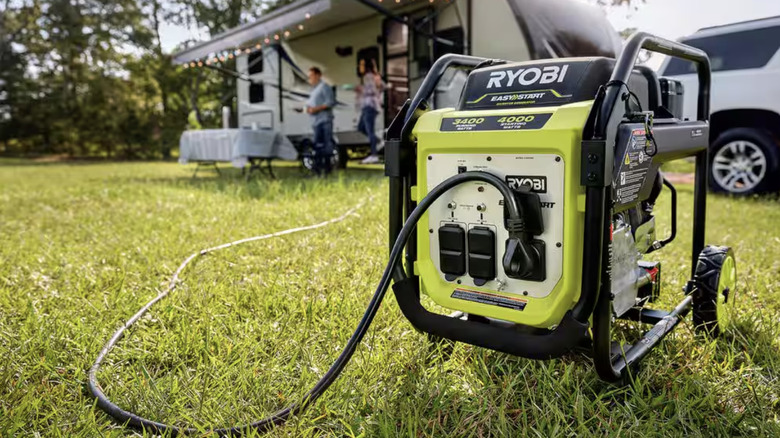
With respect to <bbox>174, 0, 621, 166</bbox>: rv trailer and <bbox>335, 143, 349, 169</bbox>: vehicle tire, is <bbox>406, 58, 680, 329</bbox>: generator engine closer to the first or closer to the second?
<bbox>174, 0, 621, 166</bbox>: rv trailer

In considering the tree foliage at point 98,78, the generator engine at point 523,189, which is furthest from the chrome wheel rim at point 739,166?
the tree foliage at point 98,78

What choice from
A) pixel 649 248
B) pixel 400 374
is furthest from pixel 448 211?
pixel 649 248

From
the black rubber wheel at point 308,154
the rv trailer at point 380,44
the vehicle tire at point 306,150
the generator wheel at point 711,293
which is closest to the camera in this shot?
the generator wheel at point 711,293

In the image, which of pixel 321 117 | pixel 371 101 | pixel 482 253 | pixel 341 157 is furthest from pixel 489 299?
pixel 341 157

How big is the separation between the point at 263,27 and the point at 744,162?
6385mm

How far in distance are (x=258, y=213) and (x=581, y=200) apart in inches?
145

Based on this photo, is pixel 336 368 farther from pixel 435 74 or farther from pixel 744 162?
pixel 744 162

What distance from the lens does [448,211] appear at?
1729 mm

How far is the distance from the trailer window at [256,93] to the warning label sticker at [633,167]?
9.93 m

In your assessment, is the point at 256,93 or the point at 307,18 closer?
the point at 307,18

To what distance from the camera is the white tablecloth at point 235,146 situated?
302 inches

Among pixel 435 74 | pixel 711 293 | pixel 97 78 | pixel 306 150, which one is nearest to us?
pixel 435 74

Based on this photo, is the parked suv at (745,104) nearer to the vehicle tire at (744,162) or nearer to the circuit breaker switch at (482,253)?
the vehicle tire at (744,162)

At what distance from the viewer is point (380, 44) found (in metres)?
8.64
